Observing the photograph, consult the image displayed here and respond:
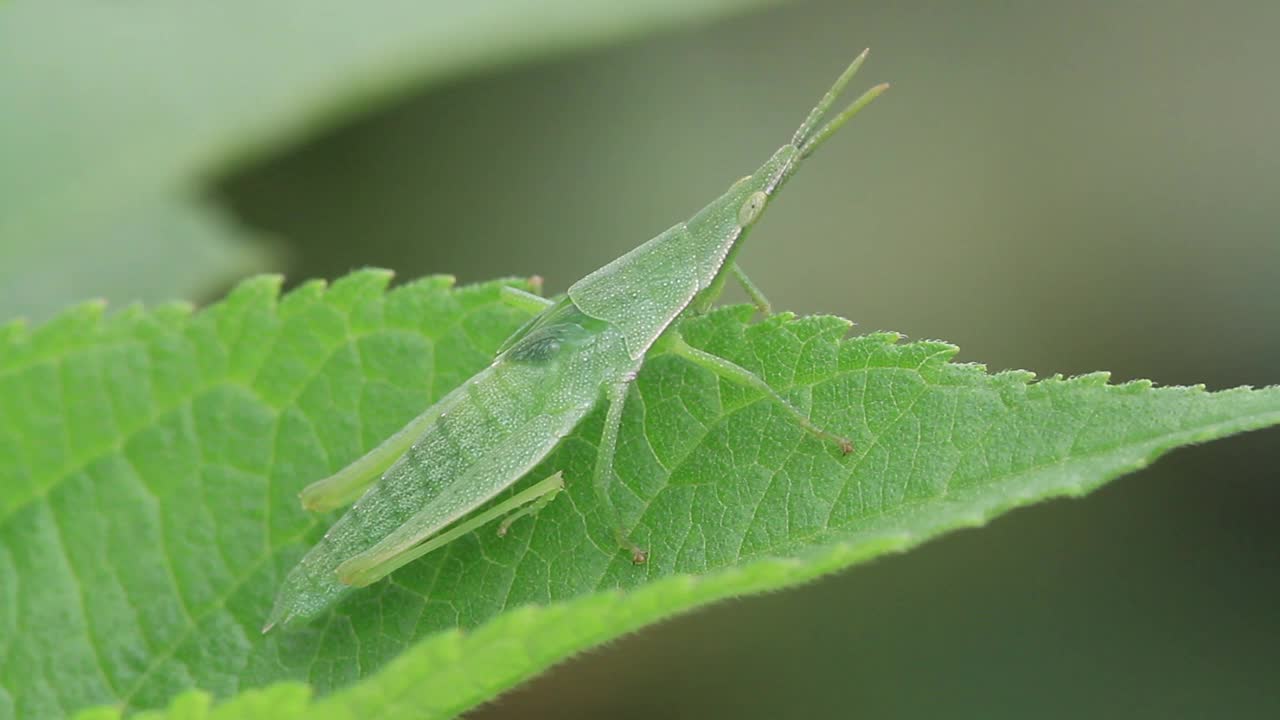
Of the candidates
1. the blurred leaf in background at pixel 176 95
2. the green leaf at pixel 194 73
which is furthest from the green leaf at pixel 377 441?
the green leaf at pixel 194 73

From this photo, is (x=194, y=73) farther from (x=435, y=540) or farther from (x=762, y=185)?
(x=435, y=540)

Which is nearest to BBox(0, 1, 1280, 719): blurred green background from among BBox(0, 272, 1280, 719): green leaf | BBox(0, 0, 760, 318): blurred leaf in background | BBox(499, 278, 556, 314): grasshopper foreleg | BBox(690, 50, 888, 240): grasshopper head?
BBox(0, 0, 760, 318): blurred leaf in background

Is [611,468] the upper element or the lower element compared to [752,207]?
lower

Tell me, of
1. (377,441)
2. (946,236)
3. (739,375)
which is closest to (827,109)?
(739,375)

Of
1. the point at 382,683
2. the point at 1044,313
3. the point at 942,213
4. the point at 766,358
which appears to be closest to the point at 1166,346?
the point at 1044,313

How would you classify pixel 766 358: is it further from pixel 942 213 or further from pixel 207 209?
pixel 942 213

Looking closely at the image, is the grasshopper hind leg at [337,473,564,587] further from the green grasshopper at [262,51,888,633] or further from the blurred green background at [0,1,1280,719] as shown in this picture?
the blurred green background at [0,1,1280,719]
